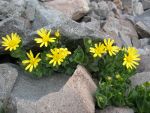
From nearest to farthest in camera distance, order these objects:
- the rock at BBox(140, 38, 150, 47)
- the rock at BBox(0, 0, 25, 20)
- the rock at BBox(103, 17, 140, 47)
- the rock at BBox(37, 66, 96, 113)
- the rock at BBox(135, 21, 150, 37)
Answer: the rock at BBox(37, 66, 96, 113), the rock at BBox(0, 0, 25, 20), the rock at BBox(103, 17, 140, 47), the rock at BBox(140, 38, 150, 47), the rock at BBox(135, 21, 150, 37)

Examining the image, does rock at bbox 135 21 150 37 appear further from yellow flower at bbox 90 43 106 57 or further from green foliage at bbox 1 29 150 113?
yellow flower at bbox 90 43 106 57

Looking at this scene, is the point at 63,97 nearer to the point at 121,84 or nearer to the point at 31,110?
the point at 31,110

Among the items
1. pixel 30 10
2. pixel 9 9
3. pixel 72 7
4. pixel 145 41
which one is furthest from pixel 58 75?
pixel 145 41

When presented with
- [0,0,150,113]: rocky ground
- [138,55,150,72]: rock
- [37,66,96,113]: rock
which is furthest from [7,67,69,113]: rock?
[138,55,150,72]: rock

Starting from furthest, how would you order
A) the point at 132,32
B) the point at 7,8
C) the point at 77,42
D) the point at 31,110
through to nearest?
the point at 132,32
the point at 7,8
the point at 77,42
the point at 31,110

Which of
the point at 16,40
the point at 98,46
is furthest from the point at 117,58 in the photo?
the point at 16,40

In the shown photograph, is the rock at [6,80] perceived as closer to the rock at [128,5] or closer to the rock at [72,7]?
the rock at [72,7]

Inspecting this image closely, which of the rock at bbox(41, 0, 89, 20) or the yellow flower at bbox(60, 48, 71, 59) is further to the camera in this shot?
the rock at bbox(41, 0, 89, 20)
